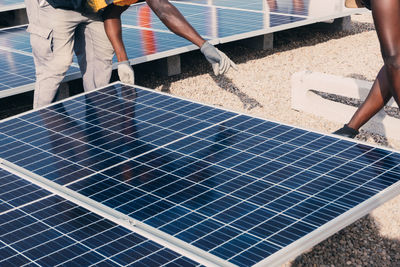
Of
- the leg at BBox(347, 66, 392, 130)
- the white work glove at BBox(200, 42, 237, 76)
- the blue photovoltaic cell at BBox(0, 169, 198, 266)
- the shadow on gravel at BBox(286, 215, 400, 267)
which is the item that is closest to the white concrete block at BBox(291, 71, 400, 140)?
the leg at BBox(347, 66, 392, 130)

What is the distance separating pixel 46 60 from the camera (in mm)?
5816

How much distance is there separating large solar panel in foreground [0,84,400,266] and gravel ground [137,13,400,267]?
1.32 m

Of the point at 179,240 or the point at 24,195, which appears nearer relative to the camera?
the point at 179,240

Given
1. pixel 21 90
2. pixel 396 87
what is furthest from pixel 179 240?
pixel 21 90

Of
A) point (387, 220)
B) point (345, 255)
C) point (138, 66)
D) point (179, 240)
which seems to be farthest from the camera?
point (138, 66)

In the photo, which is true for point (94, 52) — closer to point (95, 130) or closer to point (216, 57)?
point (216, 57)

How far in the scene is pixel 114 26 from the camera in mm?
5766

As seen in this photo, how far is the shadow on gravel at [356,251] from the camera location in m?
4.80

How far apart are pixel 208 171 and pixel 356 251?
1.91 m

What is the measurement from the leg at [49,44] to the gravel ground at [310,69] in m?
2.70

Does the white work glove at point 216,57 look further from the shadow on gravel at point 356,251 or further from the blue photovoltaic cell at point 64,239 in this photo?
the blue photovoltaic cell at point 64,239

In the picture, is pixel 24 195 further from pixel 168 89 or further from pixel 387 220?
pixel 168 89

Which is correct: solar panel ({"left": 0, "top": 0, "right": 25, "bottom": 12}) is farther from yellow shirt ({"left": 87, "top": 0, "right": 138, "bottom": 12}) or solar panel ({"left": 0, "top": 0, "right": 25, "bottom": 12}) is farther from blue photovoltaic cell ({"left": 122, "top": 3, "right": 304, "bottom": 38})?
yellow shirt ({"left": 87, "top": 0, "right": 138, "bottom": 12})

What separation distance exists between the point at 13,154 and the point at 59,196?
0.87 meters
